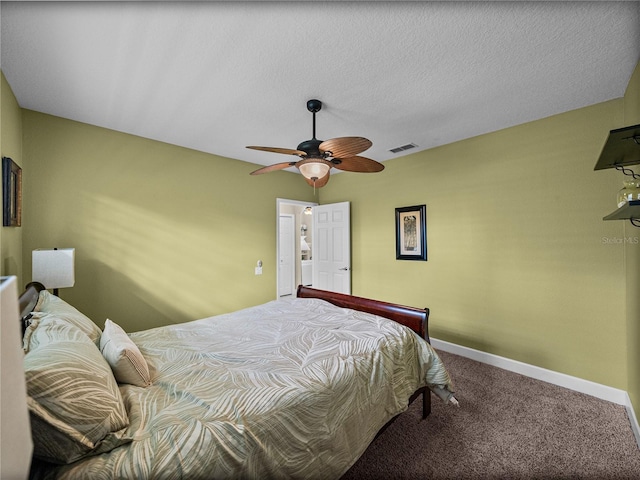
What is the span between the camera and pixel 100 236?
2.91 meters

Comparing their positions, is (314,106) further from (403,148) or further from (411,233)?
(411,233)

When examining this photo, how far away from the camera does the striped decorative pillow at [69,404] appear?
2.84 ft

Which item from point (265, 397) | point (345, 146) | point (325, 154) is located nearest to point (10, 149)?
point (325, 154)

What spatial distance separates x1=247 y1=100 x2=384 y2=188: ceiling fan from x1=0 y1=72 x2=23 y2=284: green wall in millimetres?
1771

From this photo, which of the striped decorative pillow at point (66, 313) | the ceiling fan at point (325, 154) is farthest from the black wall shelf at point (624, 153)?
the striped decorative pillow at point (66, 313)

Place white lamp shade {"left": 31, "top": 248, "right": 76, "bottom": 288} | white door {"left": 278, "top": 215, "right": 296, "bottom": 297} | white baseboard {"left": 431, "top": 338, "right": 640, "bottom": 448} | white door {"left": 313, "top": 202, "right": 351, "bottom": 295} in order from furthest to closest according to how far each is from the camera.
→ white door {"left": 278, "top": 215, "right": 296, "bottom": 297}, white door {"left": 313, "top": 202, "right": 351, "bottom": 295}, white baseboard {"left": 431, "top": 338, "right": 640, "bottom": 448}, white lamp shade {"left": 31, "top": 248, "right": 76, "bottom": 288}

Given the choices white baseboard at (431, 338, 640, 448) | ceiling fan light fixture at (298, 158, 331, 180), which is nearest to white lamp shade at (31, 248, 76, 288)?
ceiling fan light fixture at (298, 158, 331, 180)

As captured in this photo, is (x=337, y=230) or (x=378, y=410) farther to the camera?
(x=337, y=230)

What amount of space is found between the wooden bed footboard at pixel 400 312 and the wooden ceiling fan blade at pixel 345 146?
1.34 m

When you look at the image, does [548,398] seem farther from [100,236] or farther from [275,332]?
[100,236]

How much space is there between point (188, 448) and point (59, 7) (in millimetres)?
2209

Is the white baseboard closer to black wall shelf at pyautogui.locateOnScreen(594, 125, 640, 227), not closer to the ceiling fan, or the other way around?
black wall shelf at pyautogui.locateOnScreen(594, 125, 640, 227)

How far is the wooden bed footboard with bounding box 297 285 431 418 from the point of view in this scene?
2.20 meters

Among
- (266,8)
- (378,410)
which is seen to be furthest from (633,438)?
(266,8)
